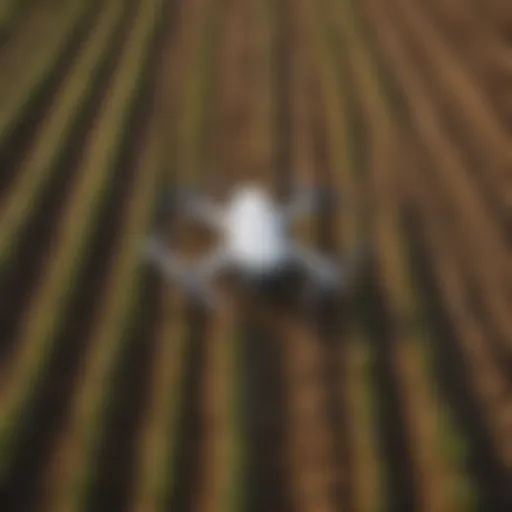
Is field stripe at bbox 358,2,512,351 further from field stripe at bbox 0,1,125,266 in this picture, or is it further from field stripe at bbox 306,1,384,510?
field stripe at bbox 0,1,125,266

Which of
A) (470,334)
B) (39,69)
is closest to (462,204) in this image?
(470,334)

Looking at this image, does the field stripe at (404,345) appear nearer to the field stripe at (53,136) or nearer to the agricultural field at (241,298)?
the agricultural field at (241,298)

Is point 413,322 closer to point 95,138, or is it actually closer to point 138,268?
point 138,268

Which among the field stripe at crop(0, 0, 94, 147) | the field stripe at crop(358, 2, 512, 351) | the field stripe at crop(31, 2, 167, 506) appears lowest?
the field stripe at crop(31, 2, 167, 506)

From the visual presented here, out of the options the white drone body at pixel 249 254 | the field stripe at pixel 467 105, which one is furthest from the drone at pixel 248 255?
the field stripe at pixel 467 105

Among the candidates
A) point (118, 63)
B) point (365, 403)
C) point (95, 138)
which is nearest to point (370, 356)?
point (365, 403)

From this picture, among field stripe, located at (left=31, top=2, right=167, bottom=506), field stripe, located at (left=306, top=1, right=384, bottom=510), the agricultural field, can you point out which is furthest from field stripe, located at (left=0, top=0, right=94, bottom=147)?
field stripe, located at (left=306, top=1, right=384, bottom=510)

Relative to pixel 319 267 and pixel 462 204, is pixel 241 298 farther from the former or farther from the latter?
pixel 462 204
